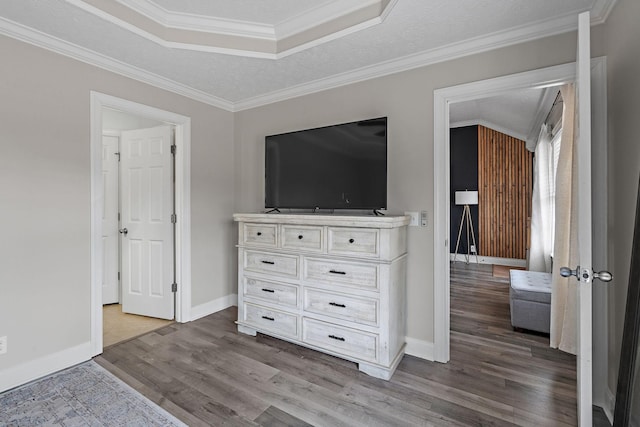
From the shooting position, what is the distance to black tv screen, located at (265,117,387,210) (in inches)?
96.5

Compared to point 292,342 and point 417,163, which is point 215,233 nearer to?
point 292,342

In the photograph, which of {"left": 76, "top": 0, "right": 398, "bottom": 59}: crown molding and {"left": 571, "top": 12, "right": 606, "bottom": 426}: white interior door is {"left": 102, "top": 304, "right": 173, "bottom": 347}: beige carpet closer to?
{"left": 76, "top": 0, "right": 398, "bottom": 59}: crown molding

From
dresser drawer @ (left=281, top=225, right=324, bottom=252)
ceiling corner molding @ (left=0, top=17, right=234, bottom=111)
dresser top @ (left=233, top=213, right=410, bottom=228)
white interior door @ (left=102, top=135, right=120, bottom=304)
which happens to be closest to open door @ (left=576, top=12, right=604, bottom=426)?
dresser top @ (left=233, top=213, right=410, bottom=228)

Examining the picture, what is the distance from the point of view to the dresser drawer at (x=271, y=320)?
260 cm

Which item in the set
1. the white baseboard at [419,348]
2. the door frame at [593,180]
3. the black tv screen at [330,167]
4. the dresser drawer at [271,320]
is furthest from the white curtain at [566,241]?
the dresser drawer at [271,320]

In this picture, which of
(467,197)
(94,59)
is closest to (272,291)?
(94,59)

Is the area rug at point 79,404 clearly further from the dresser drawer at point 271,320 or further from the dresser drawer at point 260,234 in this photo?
the dresser drawer at point 260,234

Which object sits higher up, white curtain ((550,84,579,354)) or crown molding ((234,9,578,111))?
crown molding ((234,9,578,111))

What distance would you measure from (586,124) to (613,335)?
130 centimetres

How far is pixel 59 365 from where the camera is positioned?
2.27 metres

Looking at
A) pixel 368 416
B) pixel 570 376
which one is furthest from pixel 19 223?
pixel 570 376

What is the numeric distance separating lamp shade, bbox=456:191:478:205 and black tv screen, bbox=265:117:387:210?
4619 mm

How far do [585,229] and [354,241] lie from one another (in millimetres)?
1324

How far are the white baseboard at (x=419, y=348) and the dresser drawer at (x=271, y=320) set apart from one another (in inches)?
36.8
